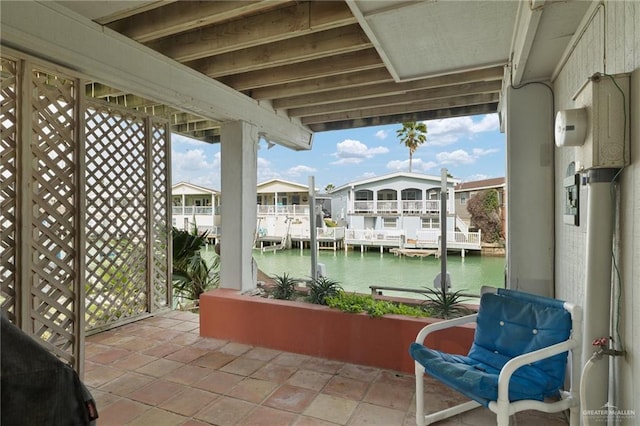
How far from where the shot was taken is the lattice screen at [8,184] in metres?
2.22

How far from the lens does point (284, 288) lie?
3648 mm

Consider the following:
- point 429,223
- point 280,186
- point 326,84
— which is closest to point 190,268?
point 326,84

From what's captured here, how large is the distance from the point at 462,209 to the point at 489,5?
1514 centimetres

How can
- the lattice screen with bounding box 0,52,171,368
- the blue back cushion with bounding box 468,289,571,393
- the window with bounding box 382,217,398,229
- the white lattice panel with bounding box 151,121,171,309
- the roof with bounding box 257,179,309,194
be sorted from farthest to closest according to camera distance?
the roof with bounding box 257,179,309,194 → the window with bounding box 382,217,398,229 → the white lattice panel with bounding box 151,121,171,309 → the lattice screen with bounding box 0,52,171,368 → the blue back cushion with bounding box 468,289,571,393

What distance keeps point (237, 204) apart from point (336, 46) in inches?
74.2

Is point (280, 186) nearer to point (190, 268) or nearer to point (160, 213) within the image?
point (190, 268)

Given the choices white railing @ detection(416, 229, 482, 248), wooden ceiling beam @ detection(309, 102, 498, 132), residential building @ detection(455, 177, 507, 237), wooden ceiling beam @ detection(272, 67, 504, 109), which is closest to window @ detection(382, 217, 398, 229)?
white railing @ detection(416, 229, 482, 248)

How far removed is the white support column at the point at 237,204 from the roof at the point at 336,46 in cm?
25

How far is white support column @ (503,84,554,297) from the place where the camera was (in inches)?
97.3

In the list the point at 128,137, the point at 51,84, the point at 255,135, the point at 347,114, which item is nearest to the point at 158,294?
the point at 128,137

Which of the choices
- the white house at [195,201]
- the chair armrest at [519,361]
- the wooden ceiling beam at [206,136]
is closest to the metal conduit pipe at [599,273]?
the chair armrest at [519,361]

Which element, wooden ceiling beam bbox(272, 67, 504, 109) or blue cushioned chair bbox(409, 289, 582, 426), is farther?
wooden ceiling beam bbox(272, 67, 504, 109)

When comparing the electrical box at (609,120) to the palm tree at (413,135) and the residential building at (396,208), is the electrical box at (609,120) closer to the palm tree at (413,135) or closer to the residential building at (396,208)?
the residential building at (396,208)

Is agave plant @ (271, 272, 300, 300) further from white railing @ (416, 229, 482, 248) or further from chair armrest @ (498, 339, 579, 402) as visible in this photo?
white railing @ (416, 229, 482, 248)
